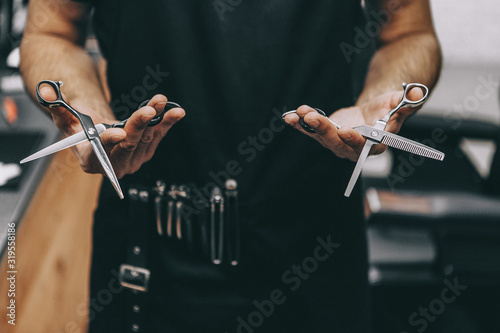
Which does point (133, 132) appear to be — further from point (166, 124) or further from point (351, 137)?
point (351, 137)

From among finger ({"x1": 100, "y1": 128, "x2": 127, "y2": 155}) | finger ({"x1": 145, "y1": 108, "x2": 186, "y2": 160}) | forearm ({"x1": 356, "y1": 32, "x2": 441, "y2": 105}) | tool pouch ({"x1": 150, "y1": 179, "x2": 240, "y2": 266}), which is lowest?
tool pouch ({"x1": 150, "y1": 179, "x2": 240, "y2": 266})

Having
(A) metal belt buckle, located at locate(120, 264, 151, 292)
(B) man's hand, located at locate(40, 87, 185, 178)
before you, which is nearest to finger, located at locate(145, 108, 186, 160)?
(B) man's hand, located at locate(40, 87, 185, 178)

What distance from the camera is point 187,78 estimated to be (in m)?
0.69

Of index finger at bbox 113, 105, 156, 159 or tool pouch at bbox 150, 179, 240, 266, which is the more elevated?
index finger at bbox 113, 105, 156, 159

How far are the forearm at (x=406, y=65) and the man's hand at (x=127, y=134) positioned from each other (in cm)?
35

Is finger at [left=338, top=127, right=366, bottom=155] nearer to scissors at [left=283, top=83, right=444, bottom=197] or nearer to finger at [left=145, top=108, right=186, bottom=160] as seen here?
scissors at [left=283, top=83, right=444, bottom=197]

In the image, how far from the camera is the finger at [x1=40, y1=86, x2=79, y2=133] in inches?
20.5

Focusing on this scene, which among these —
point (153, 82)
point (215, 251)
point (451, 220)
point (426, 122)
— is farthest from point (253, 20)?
point (426, 122)

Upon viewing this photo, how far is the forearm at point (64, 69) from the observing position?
26.1 inches

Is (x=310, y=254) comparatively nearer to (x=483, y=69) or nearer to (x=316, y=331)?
(x=316, y=331)

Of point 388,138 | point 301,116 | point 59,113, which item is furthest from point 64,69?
point 388,138

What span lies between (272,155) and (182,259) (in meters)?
0.26

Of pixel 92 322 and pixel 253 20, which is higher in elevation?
pixel 253 20

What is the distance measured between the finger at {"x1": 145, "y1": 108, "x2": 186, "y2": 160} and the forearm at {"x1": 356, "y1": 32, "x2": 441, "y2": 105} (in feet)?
1.08
